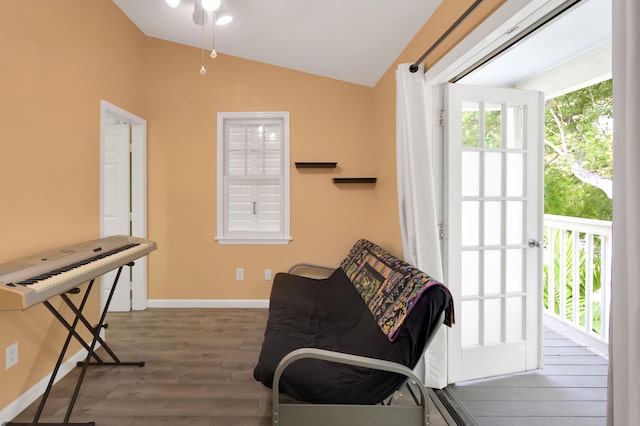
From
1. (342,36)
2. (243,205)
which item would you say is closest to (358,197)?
(243,205)

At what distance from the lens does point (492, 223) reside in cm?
211

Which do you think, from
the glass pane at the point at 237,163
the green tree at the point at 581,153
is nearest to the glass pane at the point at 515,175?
the green tree at the point at 581,153

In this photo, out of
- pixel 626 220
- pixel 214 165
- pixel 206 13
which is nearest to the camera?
pixel 626 220

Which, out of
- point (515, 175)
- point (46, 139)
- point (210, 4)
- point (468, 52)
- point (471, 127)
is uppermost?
point (210, 4)

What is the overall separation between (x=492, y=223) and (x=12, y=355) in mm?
3043

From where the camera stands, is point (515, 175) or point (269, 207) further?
point (269, 207)

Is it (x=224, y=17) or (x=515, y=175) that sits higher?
(x=224, y=17)

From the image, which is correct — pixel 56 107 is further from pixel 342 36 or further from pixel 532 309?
pixel 532 309

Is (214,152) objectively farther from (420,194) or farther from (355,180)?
(420,194)

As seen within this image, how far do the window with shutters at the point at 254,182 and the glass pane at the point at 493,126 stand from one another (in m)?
1.96

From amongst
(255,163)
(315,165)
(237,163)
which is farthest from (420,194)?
(237,163)

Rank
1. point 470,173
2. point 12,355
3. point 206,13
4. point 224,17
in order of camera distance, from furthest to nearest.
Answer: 1. point 206,13
2. point 224,17
3. point 470,173
4. point 12,355

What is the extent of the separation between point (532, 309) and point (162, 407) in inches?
97.1

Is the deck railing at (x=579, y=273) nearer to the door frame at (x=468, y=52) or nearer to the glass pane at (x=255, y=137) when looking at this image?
the door frame at (x=468, y=52)
